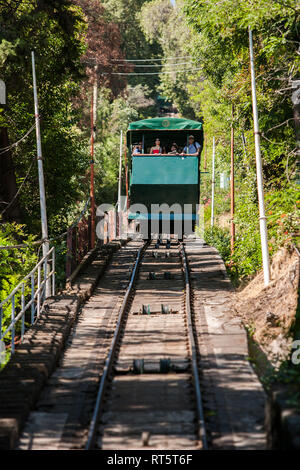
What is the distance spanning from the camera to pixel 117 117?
5550 cm

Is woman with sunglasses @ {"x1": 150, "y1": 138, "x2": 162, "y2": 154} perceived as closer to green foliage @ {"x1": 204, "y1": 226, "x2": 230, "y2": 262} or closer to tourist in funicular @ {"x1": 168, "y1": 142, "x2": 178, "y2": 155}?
tourist in funicular @ {"x1": 168, "y1": 142, "x2": 178, "y2": 155}

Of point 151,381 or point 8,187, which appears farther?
point 8,187

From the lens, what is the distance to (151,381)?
392 inches

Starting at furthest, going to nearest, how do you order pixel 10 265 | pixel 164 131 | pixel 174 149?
pixel 164 131 < pixel 174 149 < pixel 10 265

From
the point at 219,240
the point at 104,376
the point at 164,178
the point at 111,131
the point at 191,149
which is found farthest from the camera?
the point at 111,131

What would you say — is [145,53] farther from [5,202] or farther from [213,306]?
[213,306]

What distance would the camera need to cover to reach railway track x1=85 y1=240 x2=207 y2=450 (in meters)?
7.97

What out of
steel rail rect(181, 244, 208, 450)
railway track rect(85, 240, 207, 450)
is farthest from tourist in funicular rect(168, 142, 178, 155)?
railway track rect(85, 240, 207, 450)

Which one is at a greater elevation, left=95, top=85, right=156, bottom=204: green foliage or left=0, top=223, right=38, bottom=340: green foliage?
left=95, top=85, right=156, bottom=204: green foliage

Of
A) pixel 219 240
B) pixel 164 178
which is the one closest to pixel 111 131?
pixel 219 240

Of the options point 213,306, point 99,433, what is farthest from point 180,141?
point 99,433

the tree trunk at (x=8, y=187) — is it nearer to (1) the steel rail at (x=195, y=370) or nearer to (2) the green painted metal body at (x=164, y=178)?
(2) the green painted metal body at (x=164, y=178)

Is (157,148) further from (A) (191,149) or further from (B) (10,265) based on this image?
(B) (10,265)

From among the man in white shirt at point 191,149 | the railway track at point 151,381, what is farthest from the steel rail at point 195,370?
the man in white shirt at point 191,149
